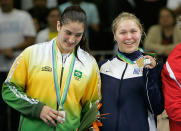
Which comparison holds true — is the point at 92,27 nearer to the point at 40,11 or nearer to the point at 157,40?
the point at 40,11

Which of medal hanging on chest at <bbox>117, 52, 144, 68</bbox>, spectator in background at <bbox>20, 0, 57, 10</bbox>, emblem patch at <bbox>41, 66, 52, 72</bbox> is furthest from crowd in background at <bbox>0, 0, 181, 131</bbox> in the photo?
emblem patch at <bbox>41, 66, 52, 72</bbox>

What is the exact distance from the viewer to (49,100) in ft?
11.7

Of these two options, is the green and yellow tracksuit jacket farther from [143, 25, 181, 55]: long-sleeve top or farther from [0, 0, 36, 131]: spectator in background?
[143, 25, 181, 55]: long-sleeve top

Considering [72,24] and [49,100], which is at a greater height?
[72,24]

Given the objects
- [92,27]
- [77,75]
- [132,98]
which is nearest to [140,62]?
[132,98]

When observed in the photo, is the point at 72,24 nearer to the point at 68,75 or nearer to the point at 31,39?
the point at 68,75

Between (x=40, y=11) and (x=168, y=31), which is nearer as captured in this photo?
(x=168, y=31)

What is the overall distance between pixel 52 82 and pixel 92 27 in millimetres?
4206

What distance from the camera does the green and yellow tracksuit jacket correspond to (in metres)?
3.51

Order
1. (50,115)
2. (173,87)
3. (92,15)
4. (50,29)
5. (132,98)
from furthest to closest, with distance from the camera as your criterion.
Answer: (92,15), (50,29), (132,98), (173,87), (50,115)

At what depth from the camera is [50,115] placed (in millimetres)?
3389

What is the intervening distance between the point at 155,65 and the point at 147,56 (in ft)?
0.38

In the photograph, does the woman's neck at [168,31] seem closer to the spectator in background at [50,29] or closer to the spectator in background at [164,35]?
the spectator in background at [164,35]

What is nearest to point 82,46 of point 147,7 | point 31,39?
point 31,39
